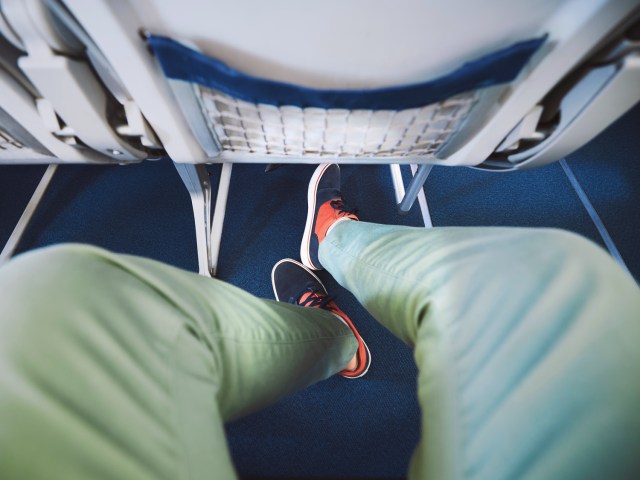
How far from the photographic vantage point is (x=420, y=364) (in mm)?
391

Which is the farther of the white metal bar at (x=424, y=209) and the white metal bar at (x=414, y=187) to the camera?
the white metal bar at (x=424, y=209)

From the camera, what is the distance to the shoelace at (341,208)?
3.44ft

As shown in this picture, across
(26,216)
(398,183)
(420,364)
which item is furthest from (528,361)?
(26,216)

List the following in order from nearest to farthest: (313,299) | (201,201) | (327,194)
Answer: (201,201) → (313,299) → (327,194)

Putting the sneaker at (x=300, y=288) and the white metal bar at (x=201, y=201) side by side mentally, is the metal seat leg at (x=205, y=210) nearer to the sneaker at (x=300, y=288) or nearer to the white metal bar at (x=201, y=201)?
A: the white metal bar at (x=201, y=201)

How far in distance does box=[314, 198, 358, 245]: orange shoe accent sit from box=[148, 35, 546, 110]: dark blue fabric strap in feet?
1.92

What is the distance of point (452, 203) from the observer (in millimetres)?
1209

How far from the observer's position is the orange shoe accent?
1.00 metres

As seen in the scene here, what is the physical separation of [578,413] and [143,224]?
126 cm

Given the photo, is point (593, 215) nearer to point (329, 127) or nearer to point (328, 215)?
point (328, 215)

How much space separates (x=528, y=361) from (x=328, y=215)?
0.78 metres

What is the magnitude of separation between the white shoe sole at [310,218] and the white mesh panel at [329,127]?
541 millimetres

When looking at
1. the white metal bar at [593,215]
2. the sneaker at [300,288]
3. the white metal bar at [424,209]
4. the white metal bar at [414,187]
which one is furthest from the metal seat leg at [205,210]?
the white metal bar at [593,215]

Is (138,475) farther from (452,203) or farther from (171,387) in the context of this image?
(452,203)
